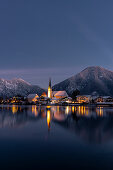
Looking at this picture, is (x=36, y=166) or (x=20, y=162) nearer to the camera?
(x=36, y=166)

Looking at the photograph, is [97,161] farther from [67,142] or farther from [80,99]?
[80,99]

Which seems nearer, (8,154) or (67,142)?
(8,154)

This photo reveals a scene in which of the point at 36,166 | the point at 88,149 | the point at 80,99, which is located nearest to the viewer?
the point at 36,166

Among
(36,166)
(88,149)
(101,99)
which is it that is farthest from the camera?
(101,99)

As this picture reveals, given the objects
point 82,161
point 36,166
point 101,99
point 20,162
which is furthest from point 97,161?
point 101,99

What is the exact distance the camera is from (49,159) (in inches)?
500

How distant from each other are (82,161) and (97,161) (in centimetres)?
115

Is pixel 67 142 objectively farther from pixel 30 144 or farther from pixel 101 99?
pixel 101 99

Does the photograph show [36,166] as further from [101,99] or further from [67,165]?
[101,99]

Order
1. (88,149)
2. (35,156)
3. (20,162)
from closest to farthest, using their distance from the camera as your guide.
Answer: (20,162)
(35,156)
(88,149)

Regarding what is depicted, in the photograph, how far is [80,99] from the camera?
614 ft

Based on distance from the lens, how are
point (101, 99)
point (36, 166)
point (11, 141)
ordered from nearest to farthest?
point (36, 166), point (11, 141), point (101, 99)

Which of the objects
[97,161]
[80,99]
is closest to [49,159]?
[97,161]

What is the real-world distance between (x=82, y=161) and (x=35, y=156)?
381cm
